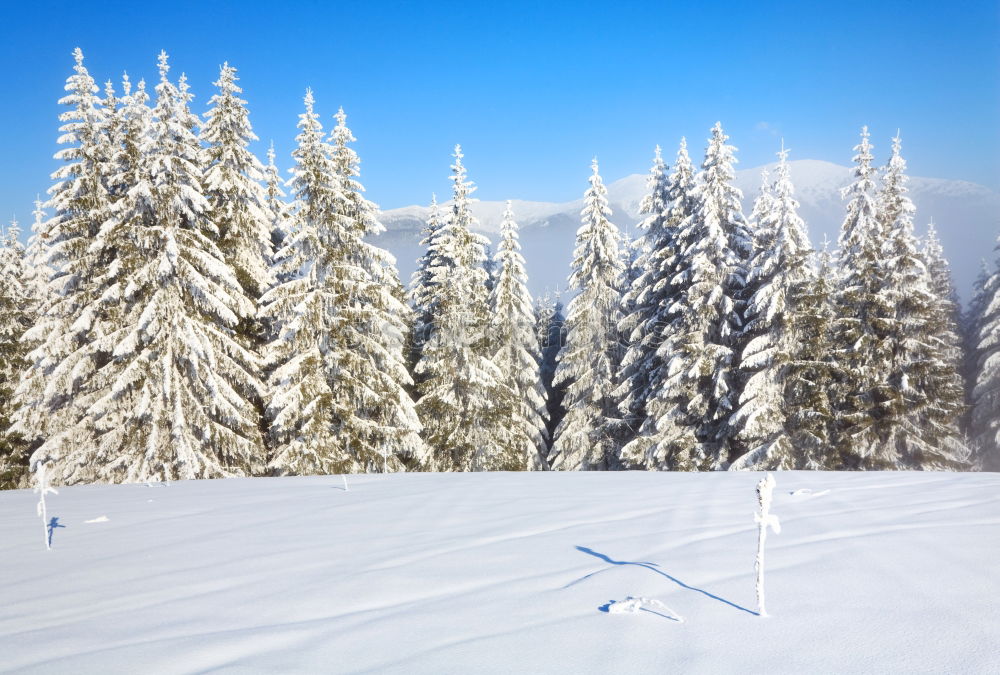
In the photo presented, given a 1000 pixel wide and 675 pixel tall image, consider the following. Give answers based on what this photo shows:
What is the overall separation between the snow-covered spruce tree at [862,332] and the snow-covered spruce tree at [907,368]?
0.15m

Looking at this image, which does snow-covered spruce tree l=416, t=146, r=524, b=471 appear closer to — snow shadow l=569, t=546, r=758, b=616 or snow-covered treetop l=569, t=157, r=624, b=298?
snow-covered treetop l=569, t=157, r=624, b=298

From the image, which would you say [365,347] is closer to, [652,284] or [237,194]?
[237,194]

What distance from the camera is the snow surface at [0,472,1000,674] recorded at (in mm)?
2365

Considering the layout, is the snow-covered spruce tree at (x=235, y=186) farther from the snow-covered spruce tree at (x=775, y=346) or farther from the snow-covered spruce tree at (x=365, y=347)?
the snow-covered spruce tree at (x=775, y=346)

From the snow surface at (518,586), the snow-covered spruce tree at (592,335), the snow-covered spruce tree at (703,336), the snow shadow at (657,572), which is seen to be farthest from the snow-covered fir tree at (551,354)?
the snow shadow at (657,572)

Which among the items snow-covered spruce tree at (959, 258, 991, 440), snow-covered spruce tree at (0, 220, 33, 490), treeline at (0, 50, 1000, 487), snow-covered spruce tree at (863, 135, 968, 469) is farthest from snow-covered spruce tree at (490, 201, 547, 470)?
snow-covered spruce tree at (959, 258, 991, 440)

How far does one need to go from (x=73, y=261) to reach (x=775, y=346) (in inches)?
893

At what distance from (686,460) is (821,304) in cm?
740

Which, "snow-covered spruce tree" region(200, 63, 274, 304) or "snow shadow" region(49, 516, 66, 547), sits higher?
"snow-covered spruce tree" region(200, 63, 274, 304)

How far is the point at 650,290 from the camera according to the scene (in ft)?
76.4

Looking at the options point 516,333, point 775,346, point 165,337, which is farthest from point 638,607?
point 516,333

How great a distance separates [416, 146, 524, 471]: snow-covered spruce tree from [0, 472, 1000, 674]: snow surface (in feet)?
55.2

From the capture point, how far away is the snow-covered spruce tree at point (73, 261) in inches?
659

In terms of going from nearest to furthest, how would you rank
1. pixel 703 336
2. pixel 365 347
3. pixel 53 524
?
pixel 53 524 → pixel 365 347 → pixel 703 336
